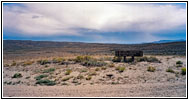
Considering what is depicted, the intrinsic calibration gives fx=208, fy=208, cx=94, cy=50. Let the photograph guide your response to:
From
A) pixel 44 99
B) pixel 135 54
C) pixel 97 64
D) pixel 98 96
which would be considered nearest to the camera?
pixel 44 99

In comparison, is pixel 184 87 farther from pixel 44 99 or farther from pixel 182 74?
pixel 44 99

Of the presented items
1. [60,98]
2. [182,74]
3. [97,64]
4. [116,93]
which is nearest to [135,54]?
[97,64]

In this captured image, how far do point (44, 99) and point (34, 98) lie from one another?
0.53 meters

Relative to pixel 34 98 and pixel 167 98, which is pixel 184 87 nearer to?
pixel 167 98

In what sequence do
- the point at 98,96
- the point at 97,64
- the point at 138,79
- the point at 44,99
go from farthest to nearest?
the point at 97,64
the point at 138,79
the point at 98,96
the point at 44,99

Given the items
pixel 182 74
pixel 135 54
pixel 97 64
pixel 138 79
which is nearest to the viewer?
pixel 138 79

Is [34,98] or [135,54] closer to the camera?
[34,98]

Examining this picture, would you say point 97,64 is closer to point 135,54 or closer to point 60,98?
point 135,54

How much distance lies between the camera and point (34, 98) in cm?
830

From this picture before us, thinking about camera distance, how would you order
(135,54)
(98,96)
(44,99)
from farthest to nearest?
(135,54) → (98,96) → (44,99)

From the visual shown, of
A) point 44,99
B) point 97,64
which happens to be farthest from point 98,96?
point 97,64

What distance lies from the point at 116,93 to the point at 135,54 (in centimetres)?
1311

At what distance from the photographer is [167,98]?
26.9 ft

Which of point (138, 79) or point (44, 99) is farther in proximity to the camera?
point (138, 79)
